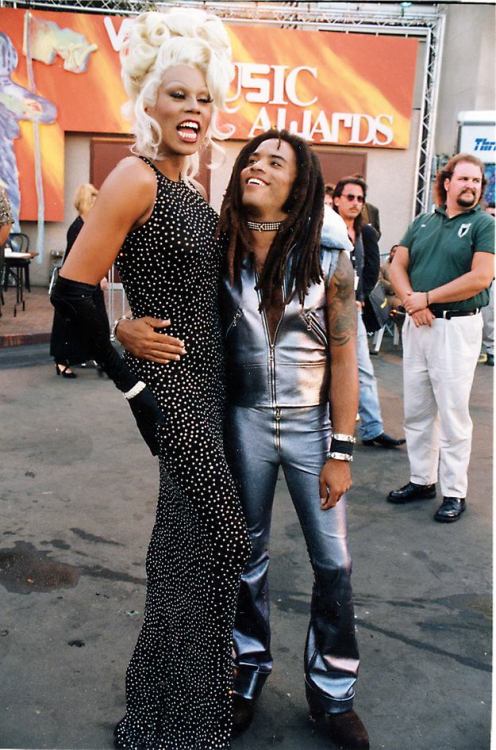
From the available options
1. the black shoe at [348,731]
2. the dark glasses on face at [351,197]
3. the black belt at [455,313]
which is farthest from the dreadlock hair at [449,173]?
the black shoe at [348,731]

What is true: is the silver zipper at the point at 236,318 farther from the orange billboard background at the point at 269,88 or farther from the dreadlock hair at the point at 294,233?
the orange billboard background at the point at 269,88

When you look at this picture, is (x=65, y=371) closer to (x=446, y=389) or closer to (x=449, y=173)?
(x=446, y=389)

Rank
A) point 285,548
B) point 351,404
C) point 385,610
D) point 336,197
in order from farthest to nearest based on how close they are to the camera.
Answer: point 336,197
point 285,548
point 385,610
point 351,404

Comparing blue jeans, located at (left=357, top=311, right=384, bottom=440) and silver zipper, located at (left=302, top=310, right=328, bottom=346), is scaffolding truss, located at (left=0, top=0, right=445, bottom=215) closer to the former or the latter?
blue jeans, located at (left=357, top=311, right=384, bottom=440)

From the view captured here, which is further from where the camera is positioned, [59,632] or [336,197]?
[336,197]

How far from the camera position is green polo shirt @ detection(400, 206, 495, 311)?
15.2 ft

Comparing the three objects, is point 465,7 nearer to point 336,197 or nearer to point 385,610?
point 336,197

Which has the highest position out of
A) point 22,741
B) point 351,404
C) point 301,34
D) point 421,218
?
point 301,34

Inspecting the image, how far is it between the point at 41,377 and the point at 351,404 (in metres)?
6.30

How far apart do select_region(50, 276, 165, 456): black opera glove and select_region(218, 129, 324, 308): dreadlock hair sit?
48 centimetres

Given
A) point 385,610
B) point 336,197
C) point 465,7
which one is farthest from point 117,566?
point 465,7

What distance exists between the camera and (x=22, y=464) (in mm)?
5418

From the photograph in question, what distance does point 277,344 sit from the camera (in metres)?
2.51

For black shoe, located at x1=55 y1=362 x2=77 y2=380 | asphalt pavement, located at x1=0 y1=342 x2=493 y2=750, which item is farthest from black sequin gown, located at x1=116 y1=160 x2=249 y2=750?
black shoe, located at x1=55 y1=362 x2=77 y2=380
